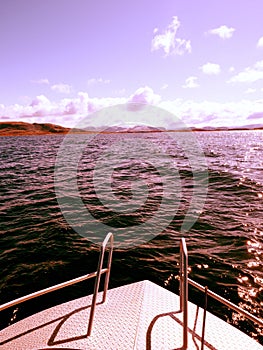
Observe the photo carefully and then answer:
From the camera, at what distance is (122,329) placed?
4152mm

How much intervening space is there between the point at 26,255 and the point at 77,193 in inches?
330

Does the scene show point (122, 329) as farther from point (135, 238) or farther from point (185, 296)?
point (135, 238)

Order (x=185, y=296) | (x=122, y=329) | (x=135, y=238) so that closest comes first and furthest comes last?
(x=185, y=296) < (x=122, y=329) < (x=135, y=238)

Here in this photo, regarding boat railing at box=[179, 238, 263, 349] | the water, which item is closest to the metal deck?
boat railing at box=[179, 238, 263, 349]

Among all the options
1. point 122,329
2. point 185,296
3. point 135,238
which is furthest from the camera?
point 135,238

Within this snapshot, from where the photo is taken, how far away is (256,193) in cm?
1705

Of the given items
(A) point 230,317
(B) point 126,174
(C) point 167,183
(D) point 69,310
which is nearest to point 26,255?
(D) point 69,310

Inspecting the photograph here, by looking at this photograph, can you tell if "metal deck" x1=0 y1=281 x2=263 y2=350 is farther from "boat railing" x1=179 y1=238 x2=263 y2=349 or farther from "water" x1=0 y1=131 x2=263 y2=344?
"water" x1=0 y1=131 x2=263 y2=344

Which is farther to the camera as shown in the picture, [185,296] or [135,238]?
[135,238]

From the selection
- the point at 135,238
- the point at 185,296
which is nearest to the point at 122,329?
the point at 185,296

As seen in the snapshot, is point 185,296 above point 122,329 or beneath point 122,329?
above

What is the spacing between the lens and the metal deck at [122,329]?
386 cm

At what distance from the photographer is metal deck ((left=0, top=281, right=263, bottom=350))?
3.86 metres

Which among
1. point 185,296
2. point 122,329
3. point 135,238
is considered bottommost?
point 135,238
